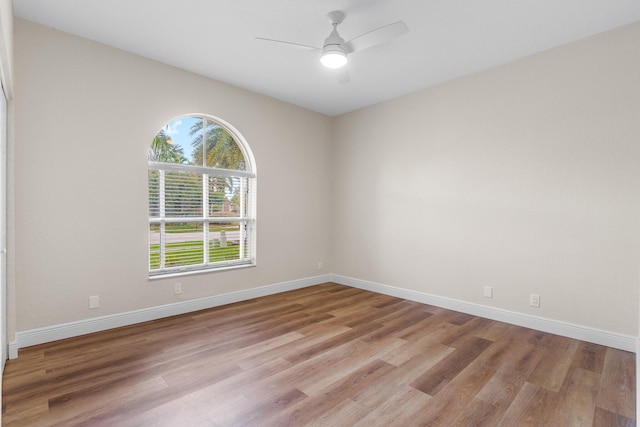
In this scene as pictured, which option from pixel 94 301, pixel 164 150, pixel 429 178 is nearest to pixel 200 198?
pixel 164 150

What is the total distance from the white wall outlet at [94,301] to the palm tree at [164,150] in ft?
4.82

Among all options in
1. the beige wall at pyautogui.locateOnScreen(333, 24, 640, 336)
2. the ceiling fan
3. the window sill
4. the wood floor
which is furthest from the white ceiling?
the wood floor

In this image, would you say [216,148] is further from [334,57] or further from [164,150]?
[334,57]

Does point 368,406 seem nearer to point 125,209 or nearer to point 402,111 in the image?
point 125,209

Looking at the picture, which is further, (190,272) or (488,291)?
(190,272)

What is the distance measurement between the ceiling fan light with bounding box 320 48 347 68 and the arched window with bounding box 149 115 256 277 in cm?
189

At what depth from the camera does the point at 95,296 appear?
299 centimetres

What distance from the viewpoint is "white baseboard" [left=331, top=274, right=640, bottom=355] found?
2709 millimetres

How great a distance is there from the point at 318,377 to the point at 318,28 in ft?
9.17

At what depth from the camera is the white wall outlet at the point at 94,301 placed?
9.73ft

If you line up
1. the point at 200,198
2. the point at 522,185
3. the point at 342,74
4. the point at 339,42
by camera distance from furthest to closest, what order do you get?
1. the point at 200,198
2. the point at 522,185
3. the point at 342,74
4. the point at 339,42

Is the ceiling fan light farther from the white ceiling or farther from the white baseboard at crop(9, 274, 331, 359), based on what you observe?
the white baseboard at crop(9, 274, 331, 359)

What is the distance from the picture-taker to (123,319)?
3141mm

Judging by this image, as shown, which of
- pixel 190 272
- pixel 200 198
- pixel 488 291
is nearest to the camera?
pixel 488 291
